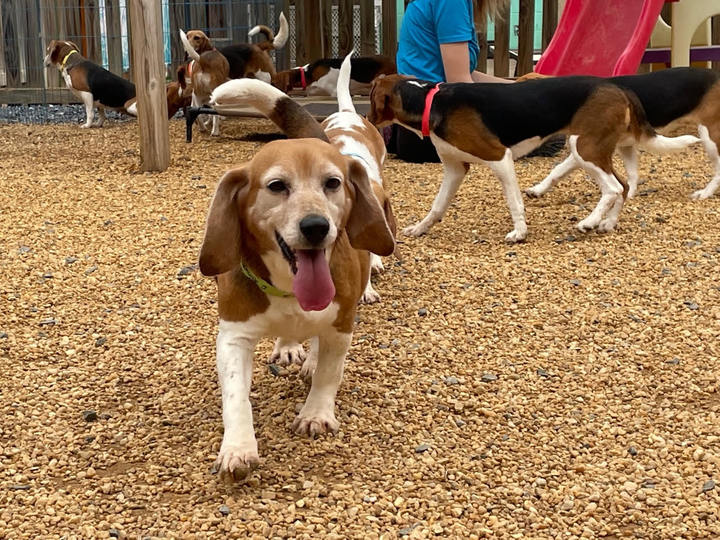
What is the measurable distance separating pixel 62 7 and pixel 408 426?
33.2 ft

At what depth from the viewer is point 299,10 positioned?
11.0 m

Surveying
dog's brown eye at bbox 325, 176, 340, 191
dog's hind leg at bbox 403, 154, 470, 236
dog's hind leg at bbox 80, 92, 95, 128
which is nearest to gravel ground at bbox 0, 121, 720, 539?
dog's hind leg at bbox 403, 154, 470, 236

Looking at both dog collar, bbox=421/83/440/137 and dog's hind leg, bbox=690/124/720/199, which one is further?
dog's hind leg, bbox=690/124/720/199

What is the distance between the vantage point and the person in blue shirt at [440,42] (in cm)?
692

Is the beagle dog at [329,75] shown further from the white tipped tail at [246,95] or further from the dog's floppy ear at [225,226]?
the dog's floppy ear at [225,226]

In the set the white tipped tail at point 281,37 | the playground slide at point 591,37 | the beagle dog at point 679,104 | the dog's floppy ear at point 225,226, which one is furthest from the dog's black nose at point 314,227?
the white tipped tail at point 281,37

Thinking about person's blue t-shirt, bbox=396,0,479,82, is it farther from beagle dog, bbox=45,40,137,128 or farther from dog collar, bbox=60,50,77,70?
dog collar, bbox=60,50,77,70

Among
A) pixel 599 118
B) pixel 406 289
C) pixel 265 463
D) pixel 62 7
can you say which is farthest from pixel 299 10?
pixel 265 463

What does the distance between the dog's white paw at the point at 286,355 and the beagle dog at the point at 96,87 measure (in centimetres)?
756

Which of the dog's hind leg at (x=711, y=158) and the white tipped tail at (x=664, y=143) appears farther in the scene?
the dog's hind leg at (x=711, y=158)

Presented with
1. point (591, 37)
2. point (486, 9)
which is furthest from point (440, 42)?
point (591, 37)

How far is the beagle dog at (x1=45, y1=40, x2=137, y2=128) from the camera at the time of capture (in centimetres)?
1034

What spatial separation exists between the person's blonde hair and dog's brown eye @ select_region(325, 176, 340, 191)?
4.85 meters

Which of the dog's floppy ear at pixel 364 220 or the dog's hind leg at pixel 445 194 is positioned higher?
the dog's floppy ear at pixel 364 220
